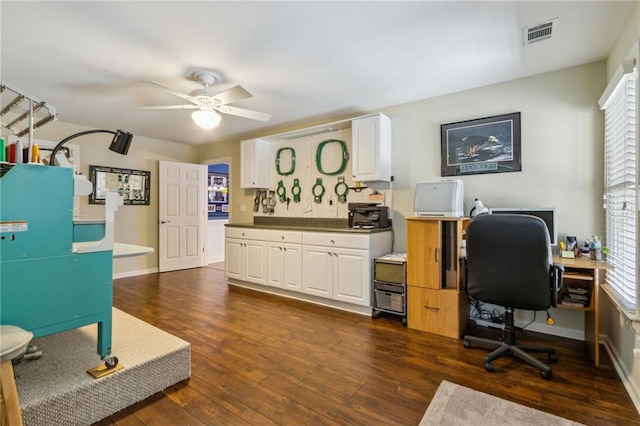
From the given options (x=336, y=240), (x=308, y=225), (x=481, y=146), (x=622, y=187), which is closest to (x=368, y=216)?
(x=336, y=240)

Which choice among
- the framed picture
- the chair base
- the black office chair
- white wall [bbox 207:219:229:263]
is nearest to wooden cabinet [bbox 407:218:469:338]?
the chair base

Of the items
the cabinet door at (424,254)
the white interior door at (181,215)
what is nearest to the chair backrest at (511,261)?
the cabinet door at (424,254)

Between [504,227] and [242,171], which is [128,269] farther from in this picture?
[504,227]

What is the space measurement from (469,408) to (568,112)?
2.68 m

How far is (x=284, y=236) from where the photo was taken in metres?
4.02

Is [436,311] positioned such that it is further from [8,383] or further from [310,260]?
[8,383]

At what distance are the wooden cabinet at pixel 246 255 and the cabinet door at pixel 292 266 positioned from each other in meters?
0.37

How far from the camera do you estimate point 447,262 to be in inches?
119

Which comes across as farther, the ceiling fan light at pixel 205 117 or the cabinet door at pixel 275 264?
the cabinet door at pixel 275 264

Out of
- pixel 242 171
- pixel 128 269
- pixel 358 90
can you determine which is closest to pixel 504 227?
pixel 358 90

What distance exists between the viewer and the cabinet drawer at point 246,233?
14.1ft

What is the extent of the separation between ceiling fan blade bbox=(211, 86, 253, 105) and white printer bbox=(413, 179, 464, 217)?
1861 millimetres

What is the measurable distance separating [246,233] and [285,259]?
818 millimetres

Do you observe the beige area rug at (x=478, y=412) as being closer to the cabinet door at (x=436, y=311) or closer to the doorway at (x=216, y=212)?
the cabinet door at (x=436, y=311)
